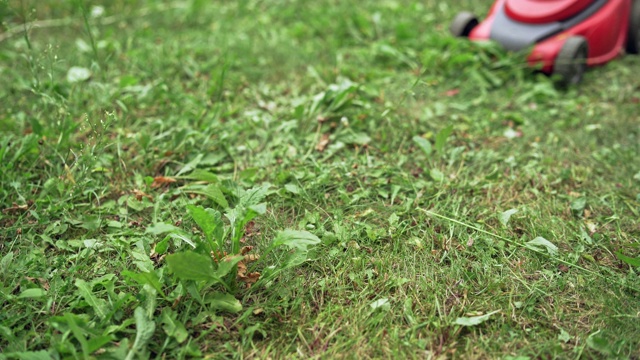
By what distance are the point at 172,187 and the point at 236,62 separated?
1.14 m

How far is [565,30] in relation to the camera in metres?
3.10

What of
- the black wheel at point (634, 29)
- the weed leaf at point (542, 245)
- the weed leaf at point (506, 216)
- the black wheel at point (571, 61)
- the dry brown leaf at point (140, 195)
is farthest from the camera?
the black wheel at point (634, 29)

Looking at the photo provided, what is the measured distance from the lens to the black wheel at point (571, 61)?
115 inches

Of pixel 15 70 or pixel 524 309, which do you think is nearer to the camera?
pixel 524 309

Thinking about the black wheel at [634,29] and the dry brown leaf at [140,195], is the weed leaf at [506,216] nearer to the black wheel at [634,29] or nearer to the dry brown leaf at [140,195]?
the dry brown leaf at [140,195]

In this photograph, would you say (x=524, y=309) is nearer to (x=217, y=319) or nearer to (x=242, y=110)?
(x=217, y=319)

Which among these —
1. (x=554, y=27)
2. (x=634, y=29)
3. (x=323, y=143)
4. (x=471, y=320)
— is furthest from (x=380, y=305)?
(x=634, y=29)

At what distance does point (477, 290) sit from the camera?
1772 mm

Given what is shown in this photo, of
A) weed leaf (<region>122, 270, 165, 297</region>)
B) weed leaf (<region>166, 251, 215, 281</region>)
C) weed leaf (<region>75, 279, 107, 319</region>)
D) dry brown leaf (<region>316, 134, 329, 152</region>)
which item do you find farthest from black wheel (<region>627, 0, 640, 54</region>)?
weed leaf (<region>75, 279, 107, 319</region>)

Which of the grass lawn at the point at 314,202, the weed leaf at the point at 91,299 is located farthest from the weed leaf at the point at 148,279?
the weed leaf at the point at 91,299

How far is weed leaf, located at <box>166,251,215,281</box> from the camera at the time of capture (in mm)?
1563

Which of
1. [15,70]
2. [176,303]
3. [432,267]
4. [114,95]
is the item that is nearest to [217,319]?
[176,303]

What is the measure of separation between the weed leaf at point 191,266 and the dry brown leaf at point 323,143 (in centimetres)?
96

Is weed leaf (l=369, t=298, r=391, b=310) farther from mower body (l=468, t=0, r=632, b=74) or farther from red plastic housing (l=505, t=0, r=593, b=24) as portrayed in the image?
red plastic housing (l=505, t=0, r=593, b=24)
